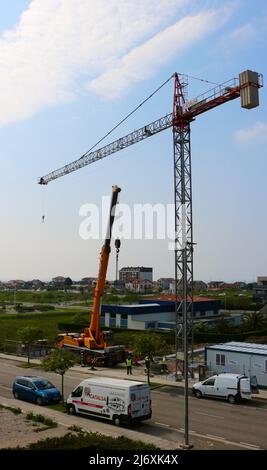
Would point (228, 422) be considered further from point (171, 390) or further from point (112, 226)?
point (112, 226)

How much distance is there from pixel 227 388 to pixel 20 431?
40.5 feet

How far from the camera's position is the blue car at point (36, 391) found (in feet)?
84.9

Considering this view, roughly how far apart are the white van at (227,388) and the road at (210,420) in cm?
40

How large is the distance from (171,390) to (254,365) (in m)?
5.68

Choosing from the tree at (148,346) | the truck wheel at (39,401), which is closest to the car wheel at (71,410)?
the truck wheel at (39,401)

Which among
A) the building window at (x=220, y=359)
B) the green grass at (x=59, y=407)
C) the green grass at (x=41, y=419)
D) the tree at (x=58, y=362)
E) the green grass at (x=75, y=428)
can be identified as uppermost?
the tree at (x=58, y=362)

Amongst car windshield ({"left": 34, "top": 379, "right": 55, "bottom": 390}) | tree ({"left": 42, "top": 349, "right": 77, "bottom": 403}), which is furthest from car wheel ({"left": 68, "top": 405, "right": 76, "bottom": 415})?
car windshield ({"left": 34, "top": 379, "right": 55, "bottom": 390})

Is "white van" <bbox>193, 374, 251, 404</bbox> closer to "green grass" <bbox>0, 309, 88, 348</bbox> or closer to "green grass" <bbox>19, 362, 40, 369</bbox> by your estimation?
"green grass" <bbox>19, 362, 40, 369</bbox>

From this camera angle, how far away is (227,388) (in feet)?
88.0

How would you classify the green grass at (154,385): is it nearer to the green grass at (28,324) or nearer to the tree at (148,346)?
the tree at (148,346)

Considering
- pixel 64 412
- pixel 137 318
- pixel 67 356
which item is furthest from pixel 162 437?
pixel 137 318

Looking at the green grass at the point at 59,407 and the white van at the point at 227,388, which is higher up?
the white van at the point at 227,388

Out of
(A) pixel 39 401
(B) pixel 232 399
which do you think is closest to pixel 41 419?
(A) pixel 39 401

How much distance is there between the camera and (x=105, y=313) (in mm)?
68750
